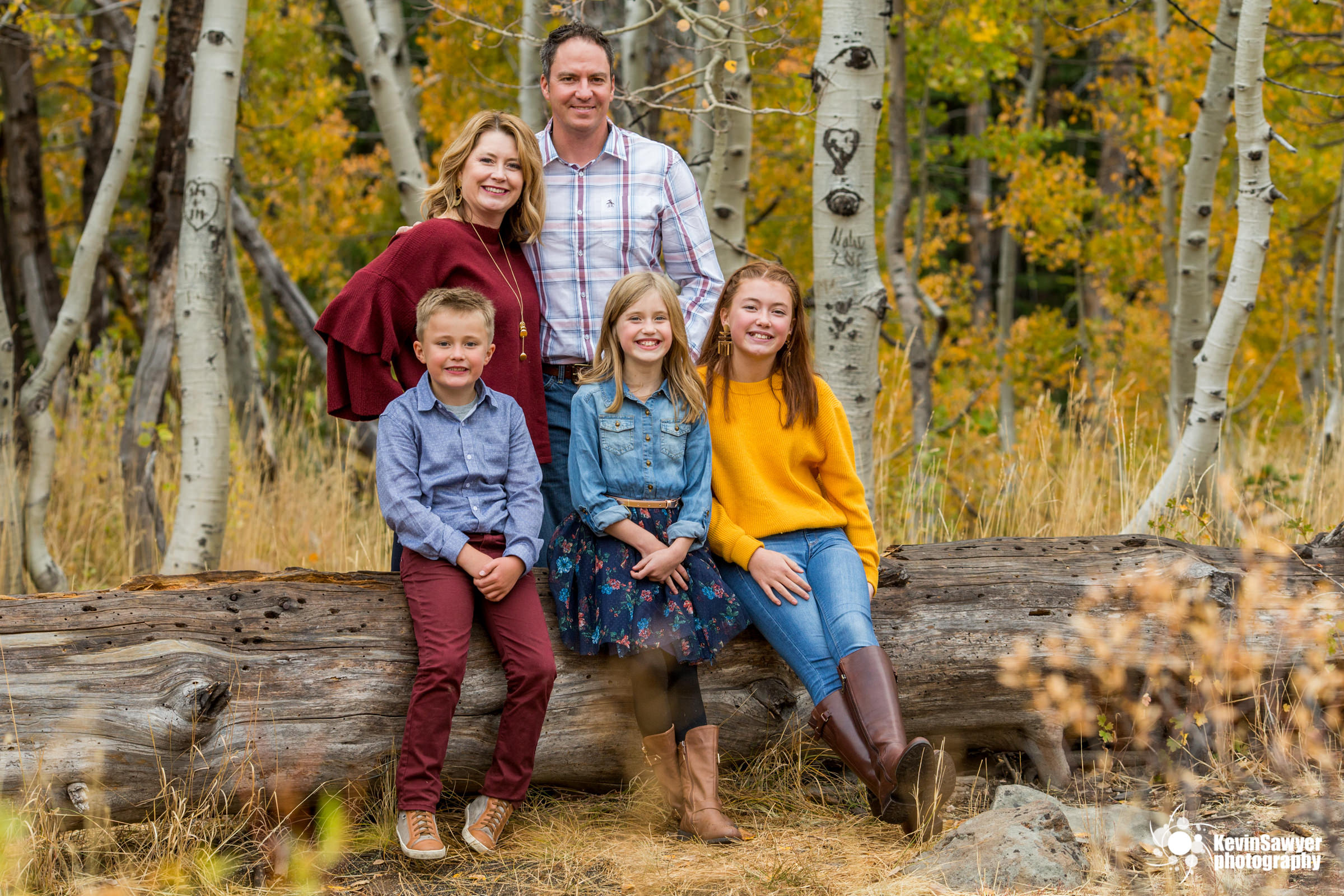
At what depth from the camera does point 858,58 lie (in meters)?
4.23

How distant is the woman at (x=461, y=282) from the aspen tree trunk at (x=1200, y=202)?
13.0 ft

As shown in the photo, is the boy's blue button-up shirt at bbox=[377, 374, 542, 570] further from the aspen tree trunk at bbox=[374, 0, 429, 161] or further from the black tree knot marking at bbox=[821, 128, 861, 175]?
the aspen tree trunk at bbox=[374, 0, 429, 161]

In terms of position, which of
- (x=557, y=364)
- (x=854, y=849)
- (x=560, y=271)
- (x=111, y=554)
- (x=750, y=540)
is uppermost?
(x=560, y=271)

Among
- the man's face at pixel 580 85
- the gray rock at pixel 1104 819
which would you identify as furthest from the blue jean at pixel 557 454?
the gray rock at pixel 1104 819

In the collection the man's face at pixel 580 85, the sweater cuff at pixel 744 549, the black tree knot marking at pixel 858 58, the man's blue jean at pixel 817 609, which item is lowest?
the man's blue jean at pixel 817 609

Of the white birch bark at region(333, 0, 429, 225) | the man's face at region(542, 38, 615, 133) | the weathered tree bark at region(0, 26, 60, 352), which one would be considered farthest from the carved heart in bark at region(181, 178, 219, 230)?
the weathered tree bark at region(0, 26, 60, 352)

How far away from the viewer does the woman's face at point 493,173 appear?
312 centimetres

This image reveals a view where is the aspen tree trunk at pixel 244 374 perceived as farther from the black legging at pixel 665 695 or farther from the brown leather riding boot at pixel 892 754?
the brown leather riding boot at pixel 892 754

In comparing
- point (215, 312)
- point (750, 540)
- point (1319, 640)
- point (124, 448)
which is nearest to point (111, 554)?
point (124, 448)

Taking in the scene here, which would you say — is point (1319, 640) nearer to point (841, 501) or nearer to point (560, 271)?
point (841, 501)

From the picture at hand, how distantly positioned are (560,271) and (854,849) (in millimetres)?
1894

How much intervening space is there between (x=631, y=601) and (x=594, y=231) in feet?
3.77

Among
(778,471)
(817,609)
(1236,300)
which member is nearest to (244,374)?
(778,471)

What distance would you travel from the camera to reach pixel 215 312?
4.63 metres
